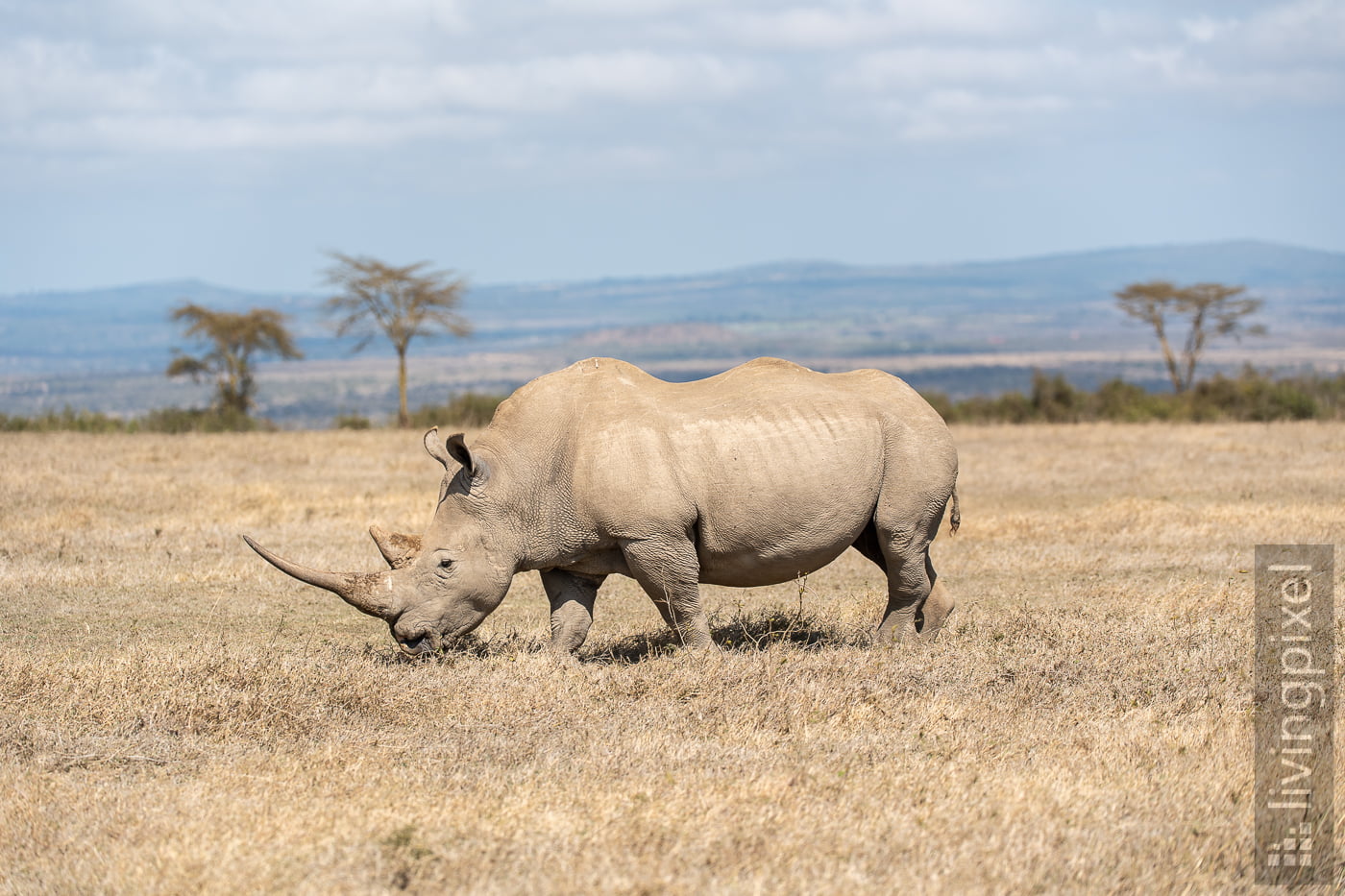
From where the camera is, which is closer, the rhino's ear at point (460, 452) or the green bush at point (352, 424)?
the rhino's ear at point (460, 452)

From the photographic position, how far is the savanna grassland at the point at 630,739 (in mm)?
4488

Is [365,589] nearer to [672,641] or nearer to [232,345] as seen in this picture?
[672,641]

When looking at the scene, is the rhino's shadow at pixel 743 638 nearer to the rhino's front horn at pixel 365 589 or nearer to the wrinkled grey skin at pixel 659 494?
the wrinkled grey skin at pixel 659 494

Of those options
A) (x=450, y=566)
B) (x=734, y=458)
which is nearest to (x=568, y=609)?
(x=450, y=566)

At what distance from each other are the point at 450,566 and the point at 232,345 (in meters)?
39.2

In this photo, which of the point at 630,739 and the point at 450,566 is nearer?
the point at 630,739

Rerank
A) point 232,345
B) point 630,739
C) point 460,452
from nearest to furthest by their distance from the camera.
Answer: point 630,739
point 460,452
point 232,345

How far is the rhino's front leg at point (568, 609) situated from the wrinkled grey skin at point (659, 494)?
0.15m

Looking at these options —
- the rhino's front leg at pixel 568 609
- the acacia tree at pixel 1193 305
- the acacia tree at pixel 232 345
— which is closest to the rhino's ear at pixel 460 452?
the rhino's front leg at pixel 568 609

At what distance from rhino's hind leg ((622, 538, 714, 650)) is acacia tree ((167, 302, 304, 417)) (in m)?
37.6

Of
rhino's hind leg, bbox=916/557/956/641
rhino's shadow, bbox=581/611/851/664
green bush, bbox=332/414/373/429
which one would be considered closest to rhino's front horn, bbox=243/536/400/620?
rhino's shadow, bbox=581/611/851/664

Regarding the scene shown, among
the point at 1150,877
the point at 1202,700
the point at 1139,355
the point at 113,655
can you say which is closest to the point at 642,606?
the point at 113,655

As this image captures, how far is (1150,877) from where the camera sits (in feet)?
14.6

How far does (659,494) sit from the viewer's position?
696 cm
